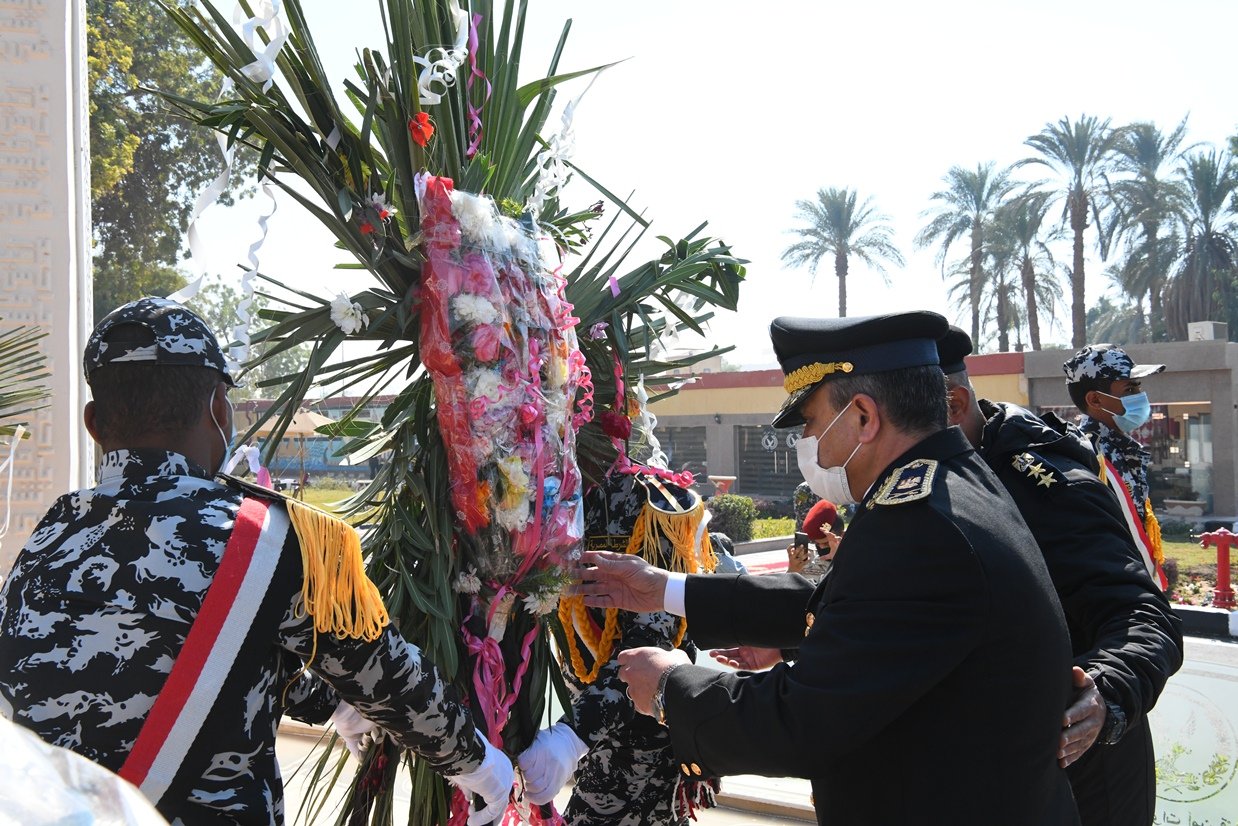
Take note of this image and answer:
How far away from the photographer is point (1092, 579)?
2.33 metres

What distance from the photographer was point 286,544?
1686 millimetres

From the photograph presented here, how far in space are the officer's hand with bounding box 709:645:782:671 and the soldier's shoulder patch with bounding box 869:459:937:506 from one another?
1.09 metres

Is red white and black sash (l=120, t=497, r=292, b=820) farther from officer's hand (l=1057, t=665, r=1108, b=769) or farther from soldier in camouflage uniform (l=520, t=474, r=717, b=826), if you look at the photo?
officer's hand (l=1057, t=665, r=1108, b=769)

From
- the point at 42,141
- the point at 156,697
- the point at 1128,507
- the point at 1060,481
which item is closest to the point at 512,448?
the point at 156,697

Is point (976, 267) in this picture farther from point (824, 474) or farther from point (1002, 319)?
point (824, 474)

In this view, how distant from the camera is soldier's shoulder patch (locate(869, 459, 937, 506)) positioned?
165 cm

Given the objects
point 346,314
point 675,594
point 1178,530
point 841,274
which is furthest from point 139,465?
point 841,274

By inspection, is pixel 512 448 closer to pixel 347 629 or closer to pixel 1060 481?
pixel 347 629

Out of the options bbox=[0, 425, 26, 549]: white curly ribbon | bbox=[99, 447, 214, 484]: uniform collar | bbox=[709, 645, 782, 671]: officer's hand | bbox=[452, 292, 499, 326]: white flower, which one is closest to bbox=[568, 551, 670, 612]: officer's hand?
bbox=[709, 645, 782, 671]: officer's hand

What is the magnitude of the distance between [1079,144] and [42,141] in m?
26.0

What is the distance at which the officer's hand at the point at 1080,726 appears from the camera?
1.75 meters

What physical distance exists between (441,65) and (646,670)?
4.76 ft

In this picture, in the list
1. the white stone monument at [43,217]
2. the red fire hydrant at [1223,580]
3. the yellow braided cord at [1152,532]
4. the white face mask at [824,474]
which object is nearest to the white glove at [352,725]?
the white face mask at [824,474]

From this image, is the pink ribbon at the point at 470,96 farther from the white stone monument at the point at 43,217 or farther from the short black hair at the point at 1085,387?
the white stone monument at the point at 43,217
